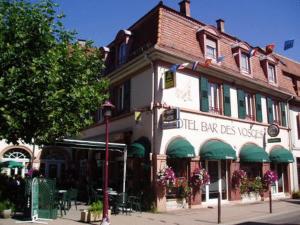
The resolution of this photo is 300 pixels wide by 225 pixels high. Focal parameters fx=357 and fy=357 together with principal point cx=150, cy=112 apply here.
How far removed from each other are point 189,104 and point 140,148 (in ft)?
11.2

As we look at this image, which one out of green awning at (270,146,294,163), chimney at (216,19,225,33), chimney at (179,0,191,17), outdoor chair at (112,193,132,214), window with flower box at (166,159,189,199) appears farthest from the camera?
chimney at (216,19,225,33)

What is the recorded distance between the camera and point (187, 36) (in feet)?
60.0

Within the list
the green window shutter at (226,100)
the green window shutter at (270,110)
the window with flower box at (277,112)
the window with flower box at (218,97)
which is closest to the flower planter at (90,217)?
the window with flower box at (218,97)

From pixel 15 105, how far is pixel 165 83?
7.13m

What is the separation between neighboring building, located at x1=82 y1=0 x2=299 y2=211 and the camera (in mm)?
16250

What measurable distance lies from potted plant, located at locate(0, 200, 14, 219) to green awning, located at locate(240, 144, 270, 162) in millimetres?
11957

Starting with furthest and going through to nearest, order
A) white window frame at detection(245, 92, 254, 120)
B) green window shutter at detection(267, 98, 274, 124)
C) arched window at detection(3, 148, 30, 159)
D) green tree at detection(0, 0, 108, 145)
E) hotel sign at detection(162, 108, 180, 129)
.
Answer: arched window at detection(3, 148, 30, 159)
green window shutter at detection(267, 98, 274, 124)
white window frame at detection(245, 92, 254, 120)
hotel sign at detection(162, 108, 180, 129)
green tree at detection(0, 0, 108, 145)

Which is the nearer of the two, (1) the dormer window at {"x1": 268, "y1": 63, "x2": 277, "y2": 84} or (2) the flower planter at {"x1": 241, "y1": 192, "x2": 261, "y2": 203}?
(2) the flower planter at {"x1": 241, "y1": 192, "x2": 261, "y2": 203}

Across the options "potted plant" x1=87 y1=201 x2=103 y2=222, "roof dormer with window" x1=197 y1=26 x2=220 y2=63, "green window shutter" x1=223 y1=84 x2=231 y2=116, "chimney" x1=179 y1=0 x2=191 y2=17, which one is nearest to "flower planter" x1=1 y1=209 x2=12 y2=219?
"potted plant" x1=87 y1=201 x2=103 y2=222

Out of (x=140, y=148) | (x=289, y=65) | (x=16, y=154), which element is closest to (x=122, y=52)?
(x=140, y=148)

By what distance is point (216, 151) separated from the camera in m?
17.0

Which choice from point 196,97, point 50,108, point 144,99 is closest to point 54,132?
point 50,108

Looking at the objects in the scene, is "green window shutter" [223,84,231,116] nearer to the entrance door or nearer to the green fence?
the entrance door

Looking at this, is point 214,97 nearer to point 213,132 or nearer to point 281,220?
point 213,132
